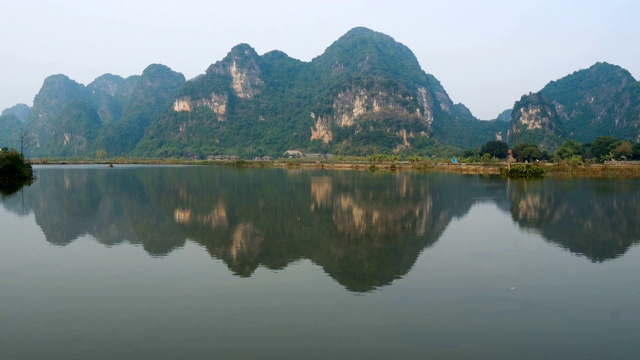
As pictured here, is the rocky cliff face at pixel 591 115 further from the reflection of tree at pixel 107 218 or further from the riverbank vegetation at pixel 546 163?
the reflection of tree at pixel 107 218

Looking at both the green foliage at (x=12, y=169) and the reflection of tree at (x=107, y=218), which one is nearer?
the reflection of tree at (x=107, y=218)

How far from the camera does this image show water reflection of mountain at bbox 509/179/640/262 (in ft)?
62.0

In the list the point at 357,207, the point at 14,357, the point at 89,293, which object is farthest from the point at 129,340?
the point at 357,207

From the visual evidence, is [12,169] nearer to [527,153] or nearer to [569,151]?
[527,153]

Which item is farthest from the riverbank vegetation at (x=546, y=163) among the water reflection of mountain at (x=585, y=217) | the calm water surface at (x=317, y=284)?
the calm water surface at (x=317, y=284)

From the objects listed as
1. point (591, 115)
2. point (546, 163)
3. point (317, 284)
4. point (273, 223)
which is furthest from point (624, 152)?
point (591, 115)

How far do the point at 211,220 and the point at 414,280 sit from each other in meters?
13.4

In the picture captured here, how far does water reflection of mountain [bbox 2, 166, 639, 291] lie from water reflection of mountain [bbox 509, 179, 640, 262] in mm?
53

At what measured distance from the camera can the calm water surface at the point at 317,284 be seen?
9094 millimetres

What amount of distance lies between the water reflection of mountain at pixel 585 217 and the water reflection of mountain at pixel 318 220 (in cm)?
5

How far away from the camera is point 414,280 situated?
13.5m

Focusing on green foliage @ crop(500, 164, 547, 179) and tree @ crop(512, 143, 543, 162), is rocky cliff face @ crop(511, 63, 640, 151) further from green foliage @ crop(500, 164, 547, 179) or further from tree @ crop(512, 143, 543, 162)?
green foliage @ crop(500, 164, 547, 179)

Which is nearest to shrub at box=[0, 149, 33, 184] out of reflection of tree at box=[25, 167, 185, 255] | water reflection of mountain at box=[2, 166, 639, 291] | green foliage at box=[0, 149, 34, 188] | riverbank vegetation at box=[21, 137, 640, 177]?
green foliage at box=[0, 149, 34, 188]

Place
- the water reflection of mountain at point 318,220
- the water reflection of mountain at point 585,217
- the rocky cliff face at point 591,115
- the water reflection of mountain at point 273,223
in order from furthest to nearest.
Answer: the rocky cliff face at point 591,115, the water reflection of mountain at point 585,217, the water reflection of mountain at point 318,220, the water reflection of mountain at point 273,223
